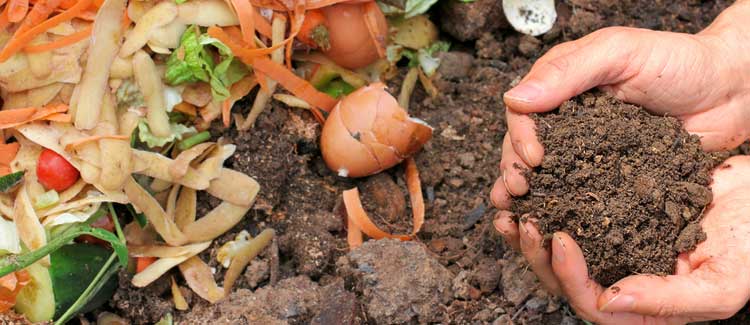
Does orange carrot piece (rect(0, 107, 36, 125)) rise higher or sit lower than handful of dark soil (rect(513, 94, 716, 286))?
lower

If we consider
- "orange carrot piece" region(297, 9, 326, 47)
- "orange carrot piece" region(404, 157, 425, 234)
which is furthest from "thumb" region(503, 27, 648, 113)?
"orange carrot piece" region(297, 9, 326, 47)

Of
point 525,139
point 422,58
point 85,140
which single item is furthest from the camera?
point 422,58

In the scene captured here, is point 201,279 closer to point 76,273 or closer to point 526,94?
point 76,273

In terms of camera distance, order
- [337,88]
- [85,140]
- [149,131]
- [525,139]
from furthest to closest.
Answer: [337,88] → [149,131] → [85,140] → [525,139]

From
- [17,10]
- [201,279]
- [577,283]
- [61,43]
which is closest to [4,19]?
[17,10]

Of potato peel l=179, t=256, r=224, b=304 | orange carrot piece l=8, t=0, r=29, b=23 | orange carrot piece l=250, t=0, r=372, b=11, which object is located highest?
orange carrot piece l=8, t=0, r=29, b=23

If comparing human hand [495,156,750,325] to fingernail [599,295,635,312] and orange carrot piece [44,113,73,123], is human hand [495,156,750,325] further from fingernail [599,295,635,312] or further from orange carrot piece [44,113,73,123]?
orange carrot piece [44,113,73,123]
